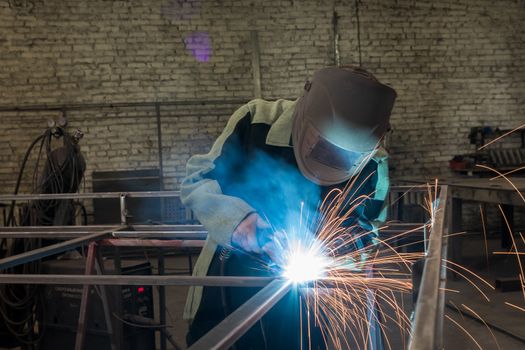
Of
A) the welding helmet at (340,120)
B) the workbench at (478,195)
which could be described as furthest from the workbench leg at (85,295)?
the workbench at (478,195)

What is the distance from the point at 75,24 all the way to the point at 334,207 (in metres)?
5.87

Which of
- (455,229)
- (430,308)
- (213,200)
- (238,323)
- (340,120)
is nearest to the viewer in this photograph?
(430,308)

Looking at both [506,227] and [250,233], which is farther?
[506,227]

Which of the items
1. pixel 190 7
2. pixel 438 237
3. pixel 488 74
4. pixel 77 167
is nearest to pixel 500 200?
pixel 438 237

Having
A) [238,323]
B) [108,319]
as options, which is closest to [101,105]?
[108,319]

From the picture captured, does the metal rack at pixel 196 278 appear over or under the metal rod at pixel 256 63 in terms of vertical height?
under

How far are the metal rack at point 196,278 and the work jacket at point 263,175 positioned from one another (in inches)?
9.0

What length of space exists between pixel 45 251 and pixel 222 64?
520cm

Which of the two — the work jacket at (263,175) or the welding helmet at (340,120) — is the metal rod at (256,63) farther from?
the welding helmet at (340,120)

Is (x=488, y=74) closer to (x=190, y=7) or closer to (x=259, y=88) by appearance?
(x=259, y=88)

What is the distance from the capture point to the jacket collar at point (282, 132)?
1.42m

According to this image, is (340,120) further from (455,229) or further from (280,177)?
(455,229)

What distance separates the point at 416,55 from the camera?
6.75 m

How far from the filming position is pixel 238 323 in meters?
0.68
